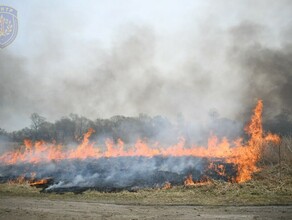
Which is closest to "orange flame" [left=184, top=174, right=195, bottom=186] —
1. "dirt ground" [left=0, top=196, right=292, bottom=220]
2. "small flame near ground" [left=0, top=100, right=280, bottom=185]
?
"small flame near ground" [left=0, top=100, right=280, bottom=185]

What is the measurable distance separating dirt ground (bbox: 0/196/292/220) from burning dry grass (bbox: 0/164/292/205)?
1.90 metres

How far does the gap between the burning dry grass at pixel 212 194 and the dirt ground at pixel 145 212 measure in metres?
1.90

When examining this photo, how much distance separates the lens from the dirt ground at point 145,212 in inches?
587

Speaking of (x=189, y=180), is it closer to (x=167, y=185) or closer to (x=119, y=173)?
(x=167, y=185)

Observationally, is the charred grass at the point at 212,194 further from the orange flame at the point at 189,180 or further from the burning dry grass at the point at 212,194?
the orange flame at the point at 189,180

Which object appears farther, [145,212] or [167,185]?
[167,185]

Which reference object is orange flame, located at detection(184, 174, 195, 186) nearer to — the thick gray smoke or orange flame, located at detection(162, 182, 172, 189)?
the thick gray smoke

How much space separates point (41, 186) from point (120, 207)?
50.5 ft

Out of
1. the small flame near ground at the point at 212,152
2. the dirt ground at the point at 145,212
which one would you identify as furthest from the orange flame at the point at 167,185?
the dirt ground at the point at 145,212

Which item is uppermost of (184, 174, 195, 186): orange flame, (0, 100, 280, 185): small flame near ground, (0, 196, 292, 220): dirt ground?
(0, 100, 280, 185): small flame near ground

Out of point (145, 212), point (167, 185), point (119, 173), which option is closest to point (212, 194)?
point (167, 185)

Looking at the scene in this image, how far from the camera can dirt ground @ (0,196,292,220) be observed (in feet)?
48.9

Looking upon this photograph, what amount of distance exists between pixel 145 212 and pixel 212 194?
8364mm

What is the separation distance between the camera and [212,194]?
900 inches
